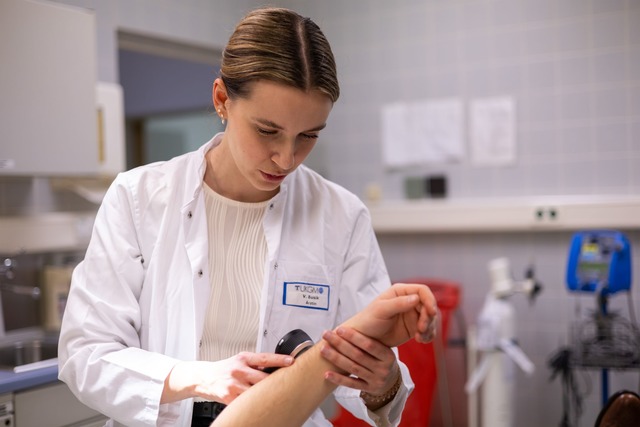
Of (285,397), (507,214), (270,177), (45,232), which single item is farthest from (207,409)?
(507,214)

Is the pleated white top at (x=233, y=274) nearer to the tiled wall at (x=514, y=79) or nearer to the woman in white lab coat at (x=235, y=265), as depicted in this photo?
the woman in white lab coat at (x=235, y=265)

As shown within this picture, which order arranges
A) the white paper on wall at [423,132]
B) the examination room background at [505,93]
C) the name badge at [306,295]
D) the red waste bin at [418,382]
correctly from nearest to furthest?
1. the name badge at [306,295]
2. the red waste bin at [418,382]
3. the examination room background at [505,93]
4. the white paper on wall at [423,132]

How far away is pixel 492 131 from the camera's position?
3.78 metres

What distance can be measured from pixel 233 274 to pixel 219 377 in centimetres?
34

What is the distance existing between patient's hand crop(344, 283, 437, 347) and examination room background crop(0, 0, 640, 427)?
227 cm

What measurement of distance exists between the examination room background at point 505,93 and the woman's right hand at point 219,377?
6.84ft

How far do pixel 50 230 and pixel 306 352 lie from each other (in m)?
2.07

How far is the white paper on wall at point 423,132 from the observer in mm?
3895

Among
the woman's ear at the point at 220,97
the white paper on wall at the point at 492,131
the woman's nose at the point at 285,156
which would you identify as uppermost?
the white paper on wall at the point at 492,131

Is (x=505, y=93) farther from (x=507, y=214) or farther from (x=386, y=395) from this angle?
(x=386, y=395)

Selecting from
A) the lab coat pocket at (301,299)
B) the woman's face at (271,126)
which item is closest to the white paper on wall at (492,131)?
the lab coat pocket at (301,299)

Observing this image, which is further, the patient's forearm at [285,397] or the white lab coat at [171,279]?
the white lab coat at [171,279]

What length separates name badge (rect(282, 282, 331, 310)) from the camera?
1.51 m

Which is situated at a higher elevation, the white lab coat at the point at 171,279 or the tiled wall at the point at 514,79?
the tiled wall at the point at 514,79
